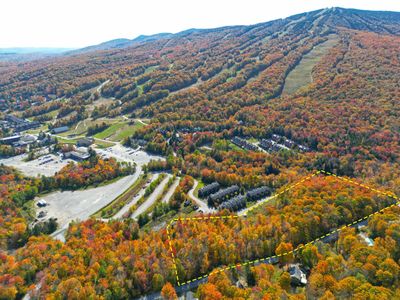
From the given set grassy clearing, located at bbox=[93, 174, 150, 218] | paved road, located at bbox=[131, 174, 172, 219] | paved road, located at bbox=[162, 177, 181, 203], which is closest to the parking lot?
grassy clearing, located at bbox=[93, 174, 150, 218]

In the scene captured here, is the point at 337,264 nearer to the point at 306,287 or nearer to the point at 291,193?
the point at 306,287

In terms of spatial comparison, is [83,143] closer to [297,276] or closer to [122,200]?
[122,200]

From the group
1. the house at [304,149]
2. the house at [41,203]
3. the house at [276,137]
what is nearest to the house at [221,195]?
the house at [304,149]

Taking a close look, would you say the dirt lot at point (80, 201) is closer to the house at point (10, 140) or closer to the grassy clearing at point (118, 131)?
the grassy clearing at point (118, 131)

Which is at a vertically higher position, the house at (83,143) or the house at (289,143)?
the house at (83,143)

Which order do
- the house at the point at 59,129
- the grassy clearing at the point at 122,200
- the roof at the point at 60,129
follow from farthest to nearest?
the roof at the point at 60,129, the house at the point at 59,129, the grassy clearing at the point at 122,200
